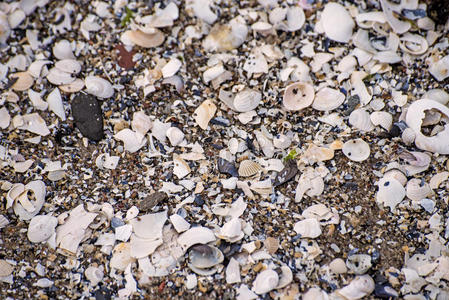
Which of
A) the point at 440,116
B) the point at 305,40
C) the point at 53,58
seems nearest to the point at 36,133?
the point at 53,58

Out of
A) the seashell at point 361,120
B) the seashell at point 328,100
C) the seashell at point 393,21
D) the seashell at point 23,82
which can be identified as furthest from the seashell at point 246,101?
the seashell at point 23,82

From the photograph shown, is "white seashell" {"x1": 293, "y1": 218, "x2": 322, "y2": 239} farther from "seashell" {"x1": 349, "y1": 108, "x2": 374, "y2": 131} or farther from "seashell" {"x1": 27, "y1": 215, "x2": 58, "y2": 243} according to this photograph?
"seashell" {"x1": 27, "y1": 215, "x2": 58, "y2": 243}

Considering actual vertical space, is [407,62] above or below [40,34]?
below

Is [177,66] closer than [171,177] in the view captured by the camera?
No

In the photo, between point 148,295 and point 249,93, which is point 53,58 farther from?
point 148,295

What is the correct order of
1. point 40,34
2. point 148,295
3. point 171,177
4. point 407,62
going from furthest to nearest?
1. point 40,34
2. point 407,62
3. point 171,177
4. point 148,295

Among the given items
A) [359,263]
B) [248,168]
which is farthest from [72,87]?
[359,263]

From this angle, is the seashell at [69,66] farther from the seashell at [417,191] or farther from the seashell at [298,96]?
the seashell at [417,191]

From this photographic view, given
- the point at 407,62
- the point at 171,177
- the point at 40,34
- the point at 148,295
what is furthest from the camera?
the point at 40,34

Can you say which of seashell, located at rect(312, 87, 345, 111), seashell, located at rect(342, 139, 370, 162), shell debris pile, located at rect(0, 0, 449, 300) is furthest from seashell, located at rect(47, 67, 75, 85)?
seashell, located at rect(342, 139, 370, 162)
